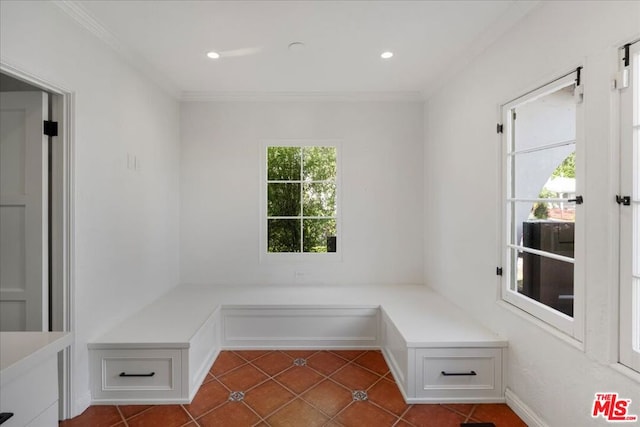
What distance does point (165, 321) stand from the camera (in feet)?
8.16

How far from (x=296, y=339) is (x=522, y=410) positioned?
5.78 ft

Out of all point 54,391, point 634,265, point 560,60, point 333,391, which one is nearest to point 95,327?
point 54,391

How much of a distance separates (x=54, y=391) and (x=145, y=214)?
6.46 feet

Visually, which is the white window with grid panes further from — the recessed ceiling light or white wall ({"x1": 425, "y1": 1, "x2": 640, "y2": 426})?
the recessed ceiling light

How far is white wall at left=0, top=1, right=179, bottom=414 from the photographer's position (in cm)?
175

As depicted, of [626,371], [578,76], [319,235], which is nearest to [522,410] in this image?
[626,371]

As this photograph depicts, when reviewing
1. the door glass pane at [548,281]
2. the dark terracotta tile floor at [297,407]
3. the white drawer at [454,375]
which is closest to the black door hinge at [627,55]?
the door glass pane at [548,281]

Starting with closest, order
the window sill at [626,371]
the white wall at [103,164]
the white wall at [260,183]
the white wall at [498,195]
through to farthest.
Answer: the window sill at [626,371] < the white wall at [498,195] < the white wall at [103,164] < the white wall at [260,183]

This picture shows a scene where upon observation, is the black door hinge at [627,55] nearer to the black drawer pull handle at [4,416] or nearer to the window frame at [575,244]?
the window frame at [575,244]

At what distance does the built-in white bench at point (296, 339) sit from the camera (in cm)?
213

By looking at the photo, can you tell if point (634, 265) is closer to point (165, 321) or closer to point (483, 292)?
point (483, 292)

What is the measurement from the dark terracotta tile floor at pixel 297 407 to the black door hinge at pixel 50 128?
1.80 meters

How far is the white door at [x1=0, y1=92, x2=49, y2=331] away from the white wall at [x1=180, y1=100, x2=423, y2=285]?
5.56 feet

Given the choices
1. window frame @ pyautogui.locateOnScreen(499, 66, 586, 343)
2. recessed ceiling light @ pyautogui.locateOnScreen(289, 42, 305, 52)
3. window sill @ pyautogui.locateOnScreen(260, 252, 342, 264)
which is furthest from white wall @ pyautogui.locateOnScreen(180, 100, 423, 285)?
window frame @ pyautogui.locateOnScreen(499, 66, 586, 343)
